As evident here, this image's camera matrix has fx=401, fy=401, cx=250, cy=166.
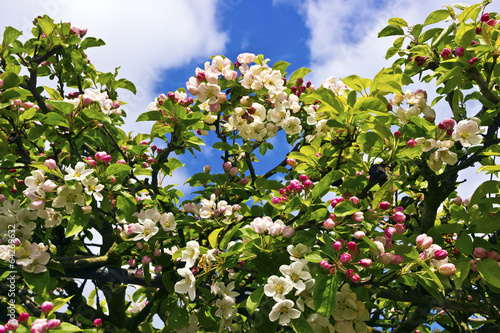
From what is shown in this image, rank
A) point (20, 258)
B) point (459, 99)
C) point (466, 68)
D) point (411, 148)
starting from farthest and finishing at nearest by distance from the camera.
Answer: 1. point (459, 99)
2. point (20, 258)
3. point (466, 68)
4. point (411, 148)

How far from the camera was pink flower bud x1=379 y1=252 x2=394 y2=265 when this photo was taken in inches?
71.0

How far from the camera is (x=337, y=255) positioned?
179cm

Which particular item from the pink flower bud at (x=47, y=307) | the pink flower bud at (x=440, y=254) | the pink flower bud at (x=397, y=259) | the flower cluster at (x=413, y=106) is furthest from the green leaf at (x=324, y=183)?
the pink flower bud at (x=47, y=307)

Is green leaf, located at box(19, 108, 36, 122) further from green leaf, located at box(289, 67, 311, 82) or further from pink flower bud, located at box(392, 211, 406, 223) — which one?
pink flower bud, located at box(392, 211, 406, 223)

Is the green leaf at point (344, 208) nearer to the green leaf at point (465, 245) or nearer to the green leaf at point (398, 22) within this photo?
the green leaf at point (465, 245)

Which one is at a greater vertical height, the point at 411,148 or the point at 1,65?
the point at 1,65

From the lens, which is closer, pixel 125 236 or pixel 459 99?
pixel 459 99

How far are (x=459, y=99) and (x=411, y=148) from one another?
30.4 inches

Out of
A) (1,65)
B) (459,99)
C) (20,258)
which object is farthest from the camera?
(1,65)

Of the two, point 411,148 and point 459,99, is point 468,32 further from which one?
point 411,148

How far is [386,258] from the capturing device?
181 cm

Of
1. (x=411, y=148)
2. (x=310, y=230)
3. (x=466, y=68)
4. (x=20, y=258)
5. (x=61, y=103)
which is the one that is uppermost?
(x=466, y=68)

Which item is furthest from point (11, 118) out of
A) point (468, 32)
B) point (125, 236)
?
point (468, 32)

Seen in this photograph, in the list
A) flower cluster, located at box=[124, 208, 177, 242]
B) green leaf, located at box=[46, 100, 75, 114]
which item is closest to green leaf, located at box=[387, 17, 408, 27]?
flower cluster, located at box=[124, 208, 177, 242]
